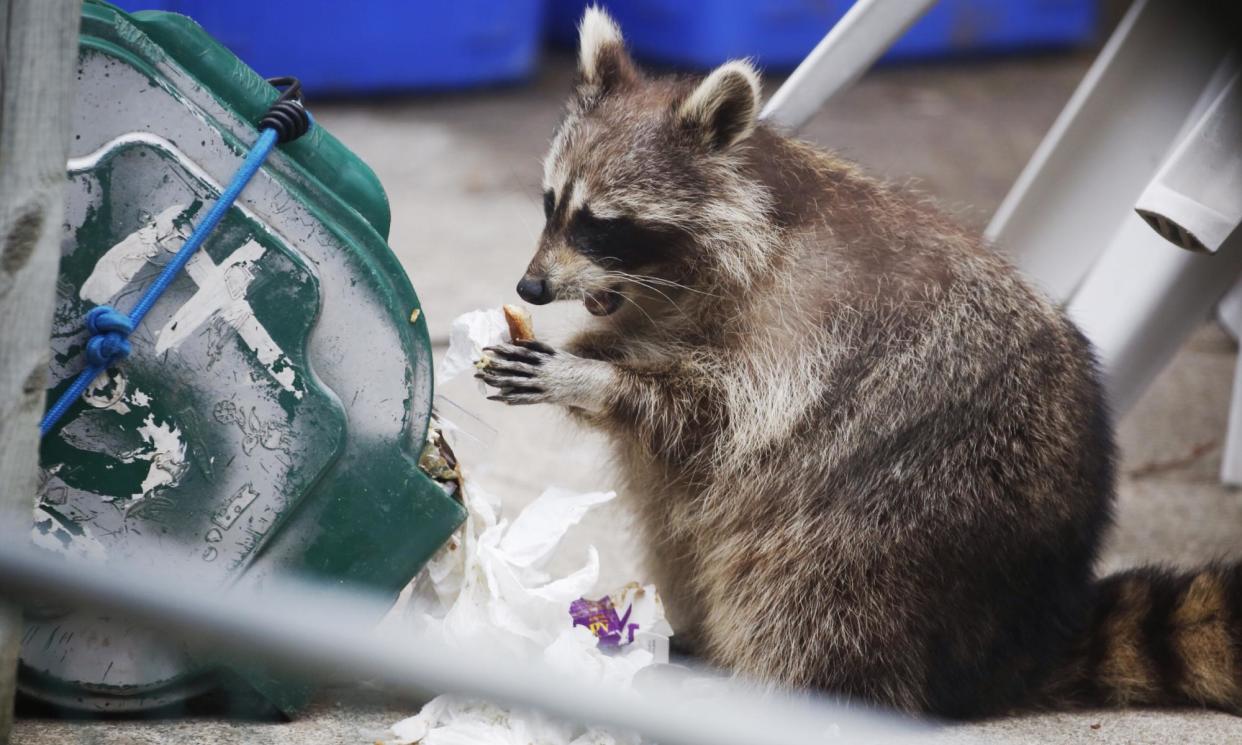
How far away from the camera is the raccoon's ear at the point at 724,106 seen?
8.52 feet

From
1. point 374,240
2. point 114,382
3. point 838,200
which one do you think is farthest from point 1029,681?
point 114,382

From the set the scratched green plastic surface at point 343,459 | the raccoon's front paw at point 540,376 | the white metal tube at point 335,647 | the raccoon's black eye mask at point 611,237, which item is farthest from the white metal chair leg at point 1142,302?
the white metal tube at point 335,647

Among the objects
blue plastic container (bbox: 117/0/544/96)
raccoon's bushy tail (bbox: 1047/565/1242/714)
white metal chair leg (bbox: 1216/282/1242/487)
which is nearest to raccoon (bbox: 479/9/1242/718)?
raccoon's bushy tail (bbox: 1047/565/1242/714)

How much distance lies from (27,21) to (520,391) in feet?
3.64

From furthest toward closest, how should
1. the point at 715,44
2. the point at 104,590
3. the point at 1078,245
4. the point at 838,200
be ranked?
the point at 715,44 → the point at 1078,245 → the point at 838,200 → the point at 104,590

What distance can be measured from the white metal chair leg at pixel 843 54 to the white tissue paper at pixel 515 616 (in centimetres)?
115

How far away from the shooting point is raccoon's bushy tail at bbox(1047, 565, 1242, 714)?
249 cm

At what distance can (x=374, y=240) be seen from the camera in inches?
82.7

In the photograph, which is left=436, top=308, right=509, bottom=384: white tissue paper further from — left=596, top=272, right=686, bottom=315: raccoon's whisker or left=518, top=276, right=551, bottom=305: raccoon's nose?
left=596, top=272, right=686, bottom=315: raccoon's whisker

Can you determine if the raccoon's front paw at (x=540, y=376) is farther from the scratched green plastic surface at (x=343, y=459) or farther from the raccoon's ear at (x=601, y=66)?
the raccoon's ear at (x=601, y=66)

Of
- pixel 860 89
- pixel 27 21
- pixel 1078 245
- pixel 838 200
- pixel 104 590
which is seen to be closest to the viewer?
pixel 104 590

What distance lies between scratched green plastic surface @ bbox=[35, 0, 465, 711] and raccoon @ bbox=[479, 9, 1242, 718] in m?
0.38

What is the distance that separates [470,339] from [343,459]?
493 mm

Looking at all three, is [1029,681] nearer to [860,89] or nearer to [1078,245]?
[1078,245]
